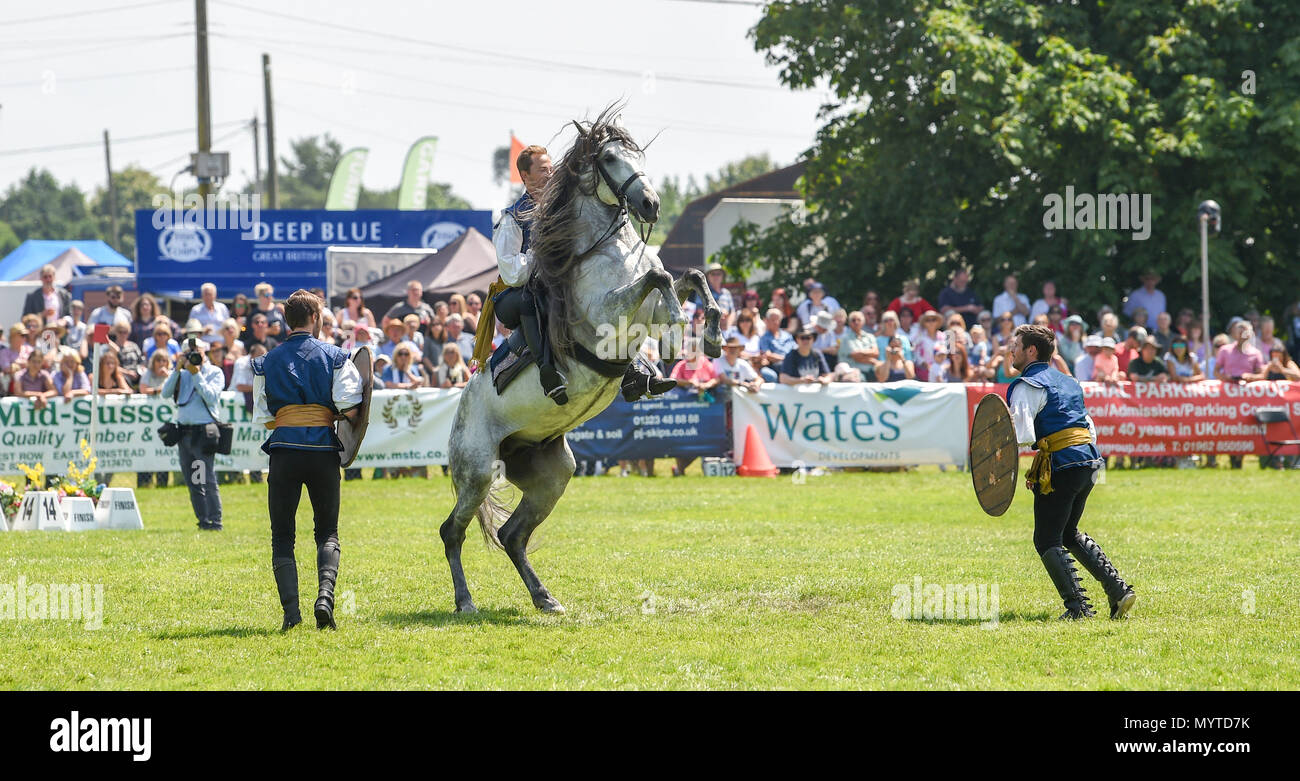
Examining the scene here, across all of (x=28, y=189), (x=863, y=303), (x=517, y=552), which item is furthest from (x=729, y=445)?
(x=28, y=189)

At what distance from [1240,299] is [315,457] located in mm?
20292

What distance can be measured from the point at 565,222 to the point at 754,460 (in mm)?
11889

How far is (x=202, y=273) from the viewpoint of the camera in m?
27.7

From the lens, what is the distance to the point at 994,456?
9.32 meters

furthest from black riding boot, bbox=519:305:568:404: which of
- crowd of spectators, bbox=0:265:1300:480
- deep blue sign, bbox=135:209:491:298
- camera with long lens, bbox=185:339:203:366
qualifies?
deep blue sign, bbox=135:209:491:298

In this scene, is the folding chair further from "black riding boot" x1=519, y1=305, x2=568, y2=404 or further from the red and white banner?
"black riding boot" x1=519, y1=305, x2=568, y2=404

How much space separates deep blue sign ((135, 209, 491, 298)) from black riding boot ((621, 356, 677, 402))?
731 inches

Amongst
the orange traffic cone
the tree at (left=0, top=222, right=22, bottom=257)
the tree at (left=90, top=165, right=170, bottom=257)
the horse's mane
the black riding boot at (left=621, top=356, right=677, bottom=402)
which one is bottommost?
the orange traffic cone

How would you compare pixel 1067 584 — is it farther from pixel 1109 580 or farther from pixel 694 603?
pixel 694 603

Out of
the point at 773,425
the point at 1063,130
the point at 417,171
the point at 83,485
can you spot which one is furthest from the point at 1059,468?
the point at 417,171

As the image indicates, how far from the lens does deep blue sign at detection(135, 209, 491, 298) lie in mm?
27391

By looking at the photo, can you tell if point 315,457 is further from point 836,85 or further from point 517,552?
point 836,85

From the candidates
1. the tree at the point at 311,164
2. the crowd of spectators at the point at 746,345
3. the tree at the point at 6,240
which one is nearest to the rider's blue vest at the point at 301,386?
the crowd of spectators at the point at 746,345

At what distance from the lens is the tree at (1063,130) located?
2427 cm
